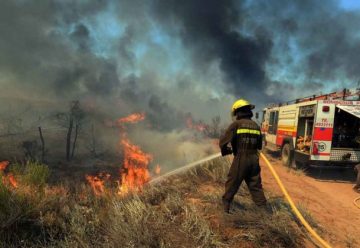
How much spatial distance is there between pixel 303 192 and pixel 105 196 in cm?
500

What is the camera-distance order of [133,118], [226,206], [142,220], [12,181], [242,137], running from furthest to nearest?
[133,118], [12,181], [242,137], [226,206], [142,220]

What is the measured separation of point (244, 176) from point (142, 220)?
166cm

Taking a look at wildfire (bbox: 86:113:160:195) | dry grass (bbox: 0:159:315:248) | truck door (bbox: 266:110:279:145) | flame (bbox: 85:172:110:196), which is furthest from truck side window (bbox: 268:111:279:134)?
dry grass (bbox: 0:159:315:248)

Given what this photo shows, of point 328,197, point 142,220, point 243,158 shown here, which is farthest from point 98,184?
point 243,158

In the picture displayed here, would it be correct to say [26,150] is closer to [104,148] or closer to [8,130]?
[104,148]

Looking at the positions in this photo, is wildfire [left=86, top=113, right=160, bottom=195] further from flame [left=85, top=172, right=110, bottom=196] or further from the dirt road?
the dirt road

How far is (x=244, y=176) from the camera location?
5.25 metres

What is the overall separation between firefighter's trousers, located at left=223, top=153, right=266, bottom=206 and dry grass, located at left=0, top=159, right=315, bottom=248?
221 mm

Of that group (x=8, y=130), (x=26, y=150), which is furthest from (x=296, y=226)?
(x=8, y=130)

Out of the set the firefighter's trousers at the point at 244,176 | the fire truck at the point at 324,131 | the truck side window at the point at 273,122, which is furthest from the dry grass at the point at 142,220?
the truck side window at the point at 273,122

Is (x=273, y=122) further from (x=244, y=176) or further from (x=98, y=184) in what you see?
(x=244, y=176)

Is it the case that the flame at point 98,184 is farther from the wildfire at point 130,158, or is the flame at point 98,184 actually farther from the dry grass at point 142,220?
the dry grass at point 142,220

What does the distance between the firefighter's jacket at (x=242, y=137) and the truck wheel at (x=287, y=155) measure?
7.66 m

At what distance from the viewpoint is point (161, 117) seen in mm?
33281
